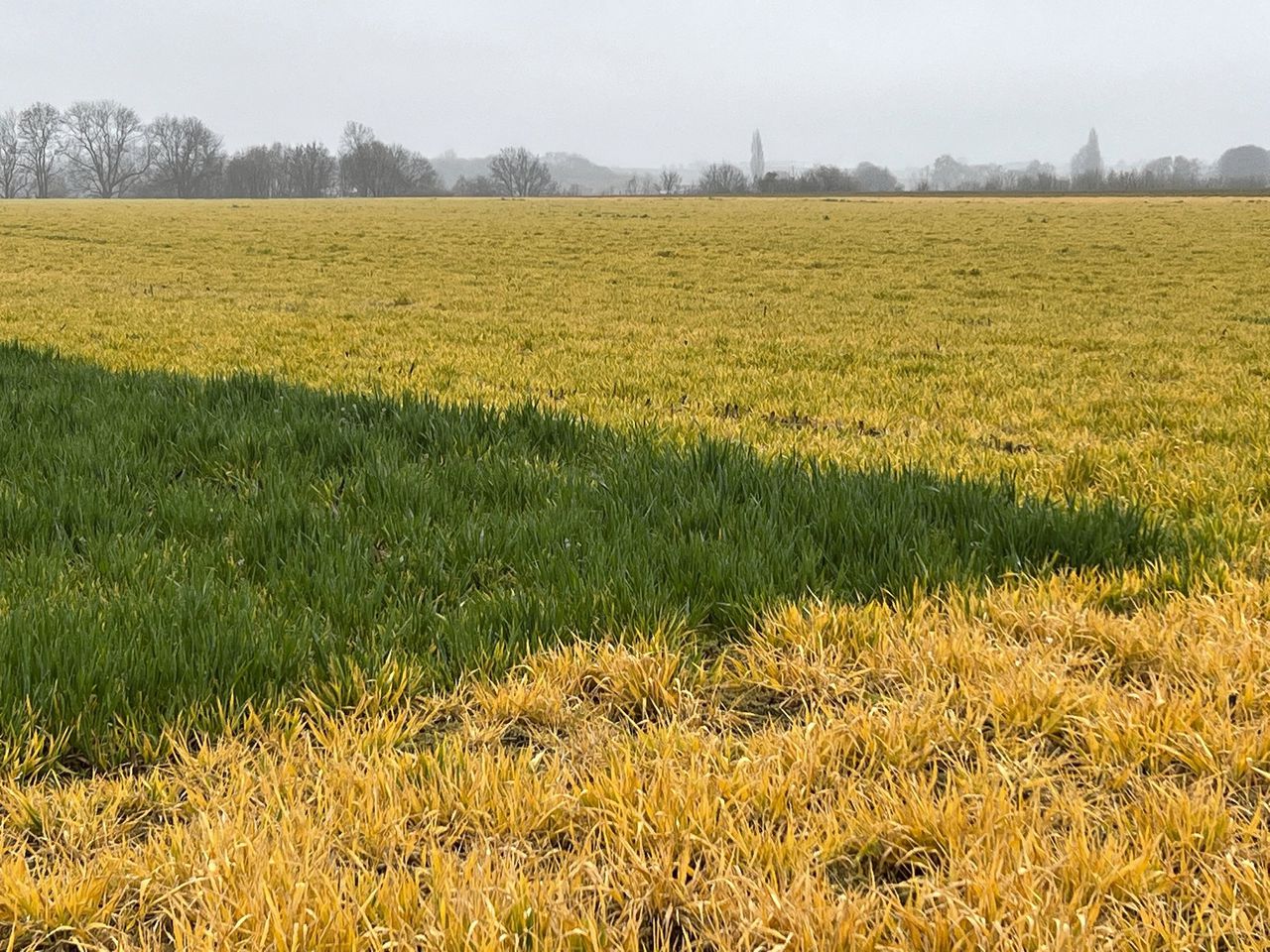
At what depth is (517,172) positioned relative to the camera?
14475 cm

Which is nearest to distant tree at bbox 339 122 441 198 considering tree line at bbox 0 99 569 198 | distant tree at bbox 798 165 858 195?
tree line at bbox 0 99 569 198

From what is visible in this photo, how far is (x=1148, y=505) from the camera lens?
3.92m

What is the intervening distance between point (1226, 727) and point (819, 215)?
4943cm

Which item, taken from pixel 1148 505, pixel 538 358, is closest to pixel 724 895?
pixel 1148 505

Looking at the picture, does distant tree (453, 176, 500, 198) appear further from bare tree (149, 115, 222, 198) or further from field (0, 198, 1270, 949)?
field (0, 198, 1270, 949)

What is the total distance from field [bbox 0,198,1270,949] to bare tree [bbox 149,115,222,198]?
148341mm

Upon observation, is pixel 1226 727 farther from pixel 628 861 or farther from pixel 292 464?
pixel 292 464

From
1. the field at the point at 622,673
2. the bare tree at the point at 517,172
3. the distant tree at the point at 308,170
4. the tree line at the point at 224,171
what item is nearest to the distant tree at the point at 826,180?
the tree line at the point at 224,171

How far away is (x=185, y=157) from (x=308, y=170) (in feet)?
61.3


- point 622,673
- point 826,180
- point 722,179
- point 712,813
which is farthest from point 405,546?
point 722,179

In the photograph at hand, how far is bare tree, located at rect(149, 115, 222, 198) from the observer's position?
133 metres

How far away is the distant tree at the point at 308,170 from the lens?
135 metres

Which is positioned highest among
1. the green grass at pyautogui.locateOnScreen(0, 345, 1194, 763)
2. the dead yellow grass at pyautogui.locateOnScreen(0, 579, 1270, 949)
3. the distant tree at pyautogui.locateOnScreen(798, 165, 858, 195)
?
the distant tree at pyautogui.locateOnScreen(798, 165, 858, 195)

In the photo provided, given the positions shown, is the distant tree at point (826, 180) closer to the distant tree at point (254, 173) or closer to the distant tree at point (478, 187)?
the distant tree at point (478, 187)
